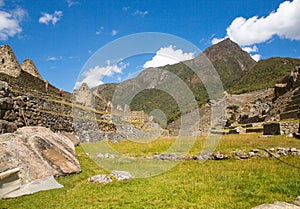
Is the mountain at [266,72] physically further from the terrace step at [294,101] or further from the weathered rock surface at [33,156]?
the weathered rock surface at [33,156]

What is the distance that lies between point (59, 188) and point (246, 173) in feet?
22.8

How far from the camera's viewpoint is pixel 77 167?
33.6 ft

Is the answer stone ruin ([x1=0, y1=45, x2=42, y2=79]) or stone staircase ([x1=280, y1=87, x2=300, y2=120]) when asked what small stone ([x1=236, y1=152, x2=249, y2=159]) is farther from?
stone ruin ([x1=0, y1=45, x2=42, y2=79])

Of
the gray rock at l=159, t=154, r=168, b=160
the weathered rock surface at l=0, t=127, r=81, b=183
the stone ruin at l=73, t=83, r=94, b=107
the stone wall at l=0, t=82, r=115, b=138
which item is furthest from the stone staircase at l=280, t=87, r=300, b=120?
the stone ruin at l=73, t=83, r=94, b=107

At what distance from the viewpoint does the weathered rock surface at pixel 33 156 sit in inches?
308

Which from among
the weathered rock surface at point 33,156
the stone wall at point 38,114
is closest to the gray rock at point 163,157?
the weathered rock surface at point 33,156

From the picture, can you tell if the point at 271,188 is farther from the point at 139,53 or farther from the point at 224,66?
the point at 224,66

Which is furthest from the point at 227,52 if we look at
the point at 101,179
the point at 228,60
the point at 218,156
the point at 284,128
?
the point at 101,179

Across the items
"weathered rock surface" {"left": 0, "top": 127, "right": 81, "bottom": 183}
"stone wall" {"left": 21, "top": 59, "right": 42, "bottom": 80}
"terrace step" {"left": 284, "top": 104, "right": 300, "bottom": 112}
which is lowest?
"weathered rock surface" {"left": 0, "top": 127, "right": 81, "bottom": 183}

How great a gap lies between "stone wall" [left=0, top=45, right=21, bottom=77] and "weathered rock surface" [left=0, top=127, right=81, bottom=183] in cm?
1277

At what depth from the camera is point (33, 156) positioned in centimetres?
888

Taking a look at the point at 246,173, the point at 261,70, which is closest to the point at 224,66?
the point at 261,70

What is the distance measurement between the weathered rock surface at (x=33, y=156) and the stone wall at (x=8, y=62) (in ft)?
41.9

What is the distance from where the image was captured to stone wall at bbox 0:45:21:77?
21500mm
